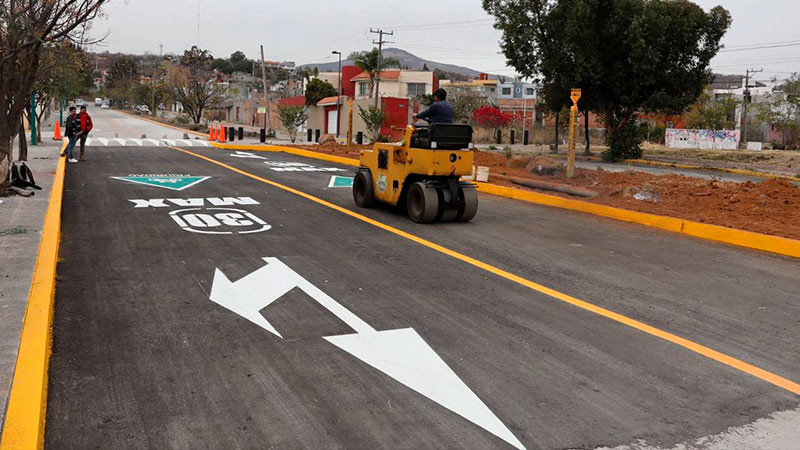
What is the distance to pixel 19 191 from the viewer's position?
1273 centimetres

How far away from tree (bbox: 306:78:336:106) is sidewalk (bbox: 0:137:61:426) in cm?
5953

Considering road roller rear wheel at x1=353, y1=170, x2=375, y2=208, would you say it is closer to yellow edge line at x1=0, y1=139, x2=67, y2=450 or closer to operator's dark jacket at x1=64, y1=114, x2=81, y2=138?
yellow edge line at x1=0, y1=139, x2=67, y2=450

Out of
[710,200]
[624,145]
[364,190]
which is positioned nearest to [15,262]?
[364,190]

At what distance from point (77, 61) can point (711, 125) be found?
2269 inches

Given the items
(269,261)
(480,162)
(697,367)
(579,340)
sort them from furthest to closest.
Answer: (480,162) < (269,261) < (579,340) < (697,367)

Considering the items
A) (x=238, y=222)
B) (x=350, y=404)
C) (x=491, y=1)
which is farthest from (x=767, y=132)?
(x=350, y=404)

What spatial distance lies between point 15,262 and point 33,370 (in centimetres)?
350

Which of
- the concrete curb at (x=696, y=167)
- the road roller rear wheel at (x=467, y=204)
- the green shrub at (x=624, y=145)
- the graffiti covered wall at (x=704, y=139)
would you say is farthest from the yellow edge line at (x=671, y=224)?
the graffiti covered wall at (x=704, y=139)

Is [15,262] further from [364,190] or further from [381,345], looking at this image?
[364,190]

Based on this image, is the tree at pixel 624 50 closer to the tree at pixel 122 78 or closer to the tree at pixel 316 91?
the tree at pixel 316 91

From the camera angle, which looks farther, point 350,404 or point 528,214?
point 528,214

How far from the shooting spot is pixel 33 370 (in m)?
4.57

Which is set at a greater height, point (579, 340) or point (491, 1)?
point (491, 1)

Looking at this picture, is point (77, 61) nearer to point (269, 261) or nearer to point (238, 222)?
point (238, 222)
